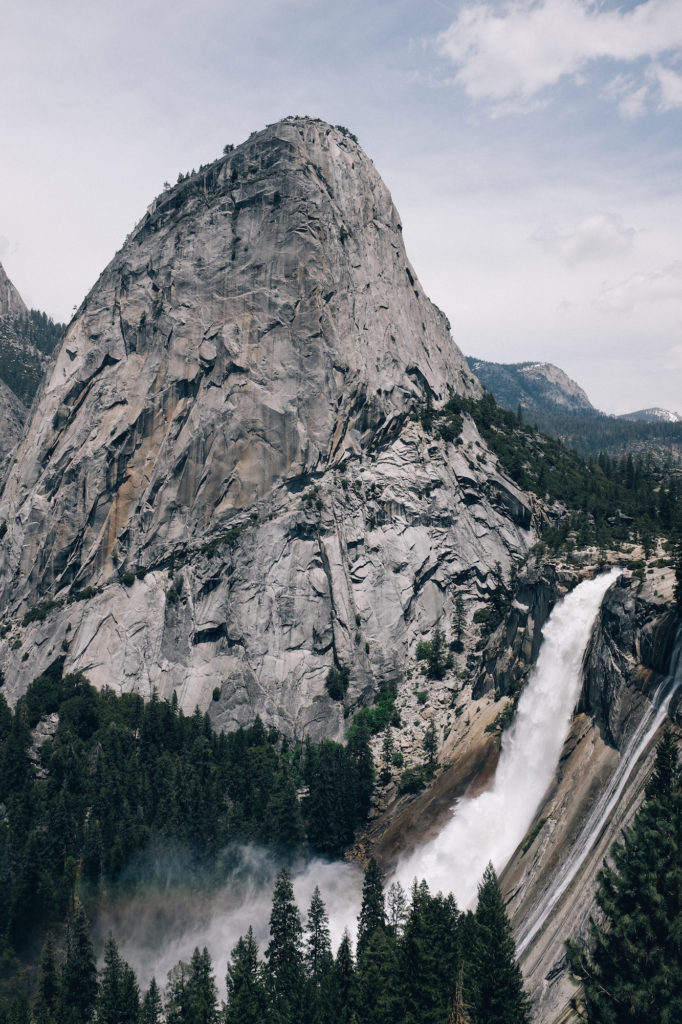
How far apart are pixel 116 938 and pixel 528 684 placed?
47.4 meters

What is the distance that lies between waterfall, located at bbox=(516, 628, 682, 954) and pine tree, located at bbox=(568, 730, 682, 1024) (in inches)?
353

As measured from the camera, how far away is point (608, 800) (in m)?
63.0

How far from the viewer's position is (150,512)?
132m

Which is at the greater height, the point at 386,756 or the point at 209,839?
the point at 386,756

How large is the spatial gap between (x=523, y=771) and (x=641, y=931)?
34.3 m

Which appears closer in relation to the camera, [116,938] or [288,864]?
[116,938]

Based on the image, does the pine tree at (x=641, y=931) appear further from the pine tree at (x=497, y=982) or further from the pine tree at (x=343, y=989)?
the pine tree at (x=343, y=989)

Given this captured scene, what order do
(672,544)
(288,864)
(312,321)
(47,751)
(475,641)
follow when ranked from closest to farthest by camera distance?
(672,544) → (288,864) → (47,751) → (475,641) → (312,321)

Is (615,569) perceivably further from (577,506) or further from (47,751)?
(47,751)

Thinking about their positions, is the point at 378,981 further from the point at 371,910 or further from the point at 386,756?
the point at 386,756

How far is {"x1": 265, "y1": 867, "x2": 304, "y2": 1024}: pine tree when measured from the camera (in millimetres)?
62469

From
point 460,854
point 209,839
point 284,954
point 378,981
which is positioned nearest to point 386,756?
point 460,854

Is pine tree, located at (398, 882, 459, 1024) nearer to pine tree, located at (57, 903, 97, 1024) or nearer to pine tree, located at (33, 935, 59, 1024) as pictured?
pine tree, located at (57, 903, 97, 1024)

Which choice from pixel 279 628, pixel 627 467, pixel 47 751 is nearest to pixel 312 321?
pixel 279 628
